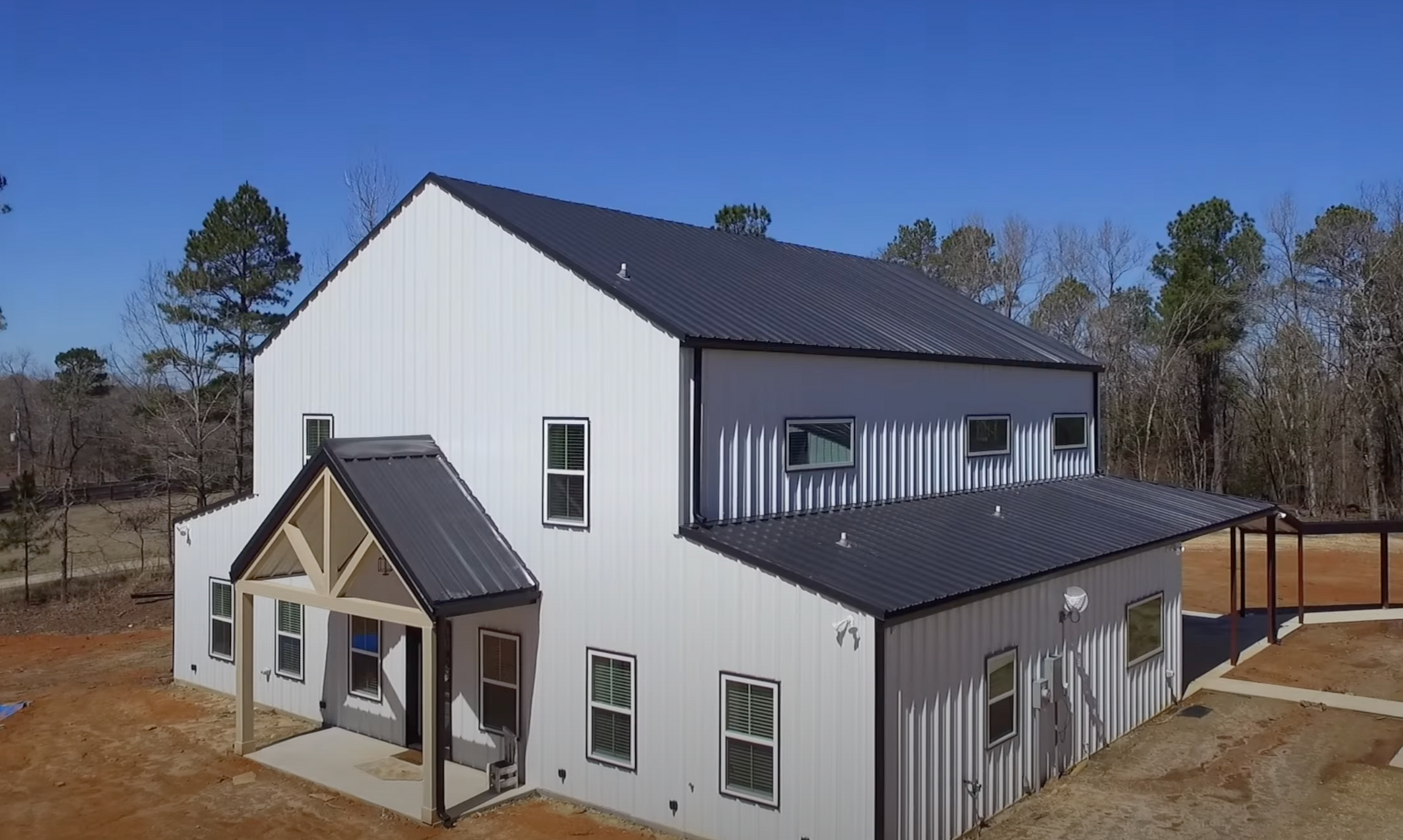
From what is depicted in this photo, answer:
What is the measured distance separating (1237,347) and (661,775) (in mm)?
40664

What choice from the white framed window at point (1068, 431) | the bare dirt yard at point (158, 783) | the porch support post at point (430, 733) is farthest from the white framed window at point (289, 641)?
the white framed window at point (1068, 431)

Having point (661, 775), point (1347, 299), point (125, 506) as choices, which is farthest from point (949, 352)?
point (125, 506)

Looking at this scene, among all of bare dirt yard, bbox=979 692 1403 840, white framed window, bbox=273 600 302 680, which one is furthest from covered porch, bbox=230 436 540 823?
bare dirt yard, bbox=979 692 1403 840

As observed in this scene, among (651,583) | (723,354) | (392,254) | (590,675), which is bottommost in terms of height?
(590,675)

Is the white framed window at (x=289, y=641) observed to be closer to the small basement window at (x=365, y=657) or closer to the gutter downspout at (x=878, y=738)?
the small basement window at (x=365, y=657)

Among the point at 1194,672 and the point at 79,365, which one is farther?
the point at 79,365

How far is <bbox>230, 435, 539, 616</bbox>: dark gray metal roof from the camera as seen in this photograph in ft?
37.7

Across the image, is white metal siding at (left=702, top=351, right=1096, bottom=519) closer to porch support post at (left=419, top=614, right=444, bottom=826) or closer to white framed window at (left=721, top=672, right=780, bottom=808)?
white framed window at (left=721, top=672, right=780, bottom=808)

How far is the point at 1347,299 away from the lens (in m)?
40.7

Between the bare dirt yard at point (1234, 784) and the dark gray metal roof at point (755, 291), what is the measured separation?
6075mm

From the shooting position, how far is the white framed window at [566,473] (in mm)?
12141

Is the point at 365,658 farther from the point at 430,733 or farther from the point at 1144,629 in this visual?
the point at 1144,629

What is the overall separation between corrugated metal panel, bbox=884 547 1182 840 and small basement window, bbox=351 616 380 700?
8.09 meters

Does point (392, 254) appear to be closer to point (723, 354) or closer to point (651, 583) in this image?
point (723, 354)
